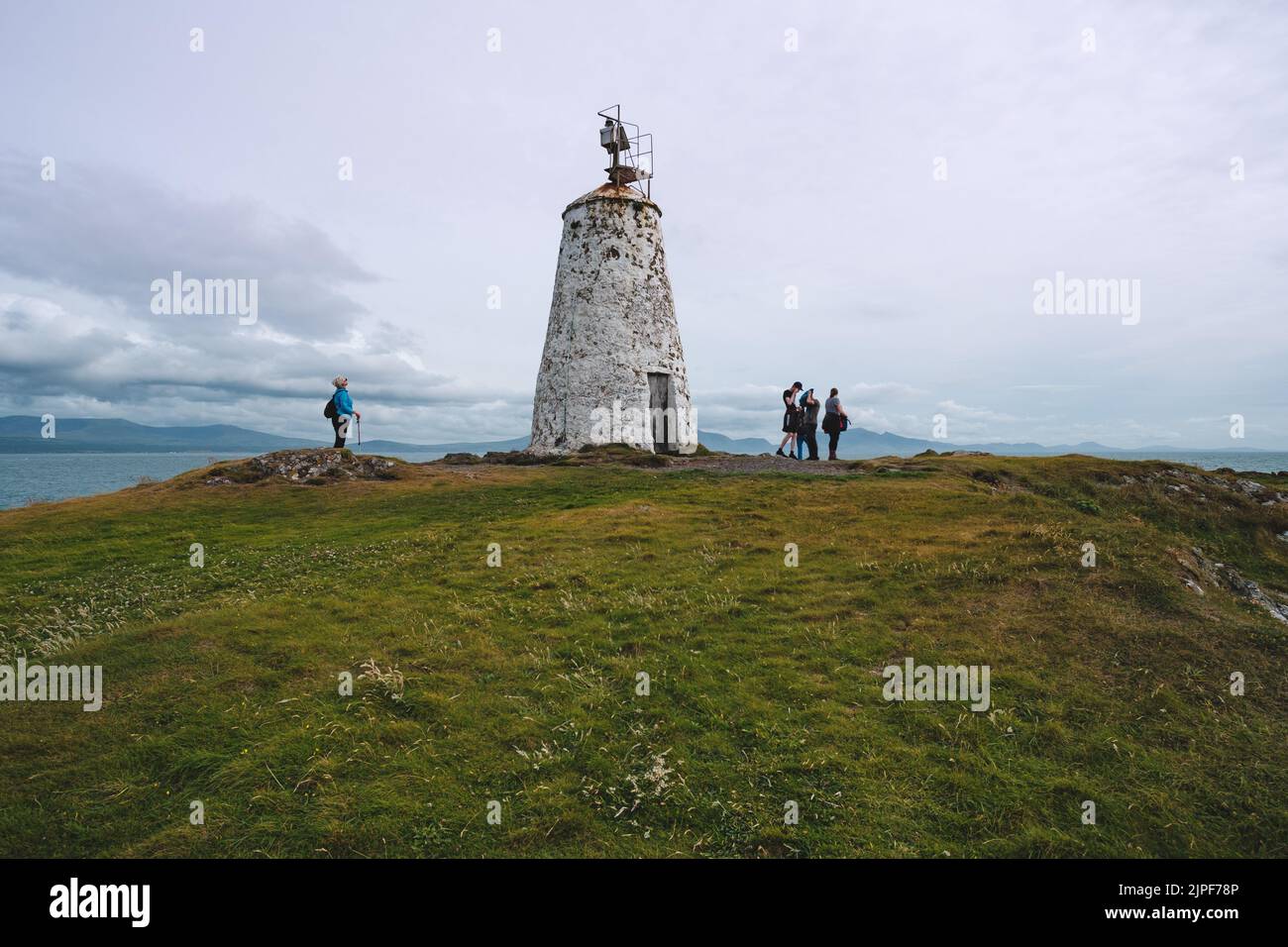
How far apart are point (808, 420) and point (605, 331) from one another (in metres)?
10.6

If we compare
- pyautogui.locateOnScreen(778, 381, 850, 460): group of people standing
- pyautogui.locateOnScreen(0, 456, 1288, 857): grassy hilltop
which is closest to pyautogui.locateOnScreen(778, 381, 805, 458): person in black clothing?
pyautogui.locateOnScreen(778, 381, 850, 460): group of people standing

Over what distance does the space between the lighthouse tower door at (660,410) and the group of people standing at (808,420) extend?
6017mm

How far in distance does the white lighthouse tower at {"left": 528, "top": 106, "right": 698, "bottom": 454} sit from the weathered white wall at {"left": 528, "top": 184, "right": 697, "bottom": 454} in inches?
1.9

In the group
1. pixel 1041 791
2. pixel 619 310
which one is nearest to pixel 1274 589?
pixel 1041 791

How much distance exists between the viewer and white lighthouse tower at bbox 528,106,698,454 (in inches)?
1346

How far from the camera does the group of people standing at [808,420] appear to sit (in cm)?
3102

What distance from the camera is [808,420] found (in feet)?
105
